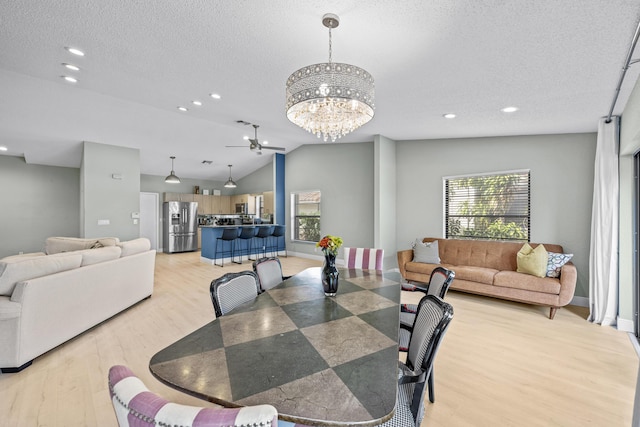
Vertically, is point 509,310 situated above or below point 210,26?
below

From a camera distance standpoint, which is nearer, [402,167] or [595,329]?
[595,329]

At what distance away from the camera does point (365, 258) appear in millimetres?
3330

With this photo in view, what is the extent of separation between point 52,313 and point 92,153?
4398 mm

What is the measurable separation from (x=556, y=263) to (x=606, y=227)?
65 centimetres

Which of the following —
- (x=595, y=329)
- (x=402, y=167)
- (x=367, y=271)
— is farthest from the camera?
(x=402, y=167)

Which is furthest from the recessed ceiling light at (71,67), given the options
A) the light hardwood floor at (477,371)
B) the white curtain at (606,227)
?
the white curtain at (606,227)

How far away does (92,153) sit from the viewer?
567 centimetres

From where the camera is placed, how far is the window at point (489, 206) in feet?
14.2

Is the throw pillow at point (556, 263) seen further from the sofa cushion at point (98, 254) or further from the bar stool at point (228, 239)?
the bar stool at point (228, 239)

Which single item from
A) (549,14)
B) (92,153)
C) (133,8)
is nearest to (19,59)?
(133,8)

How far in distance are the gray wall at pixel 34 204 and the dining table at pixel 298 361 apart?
8298 millimetres

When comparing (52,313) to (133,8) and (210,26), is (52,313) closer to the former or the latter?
(133,8)

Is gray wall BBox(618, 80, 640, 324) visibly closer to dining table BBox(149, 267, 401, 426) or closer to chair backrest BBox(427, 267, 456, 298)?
chair backrest BBox(427, 267, 456, 298)

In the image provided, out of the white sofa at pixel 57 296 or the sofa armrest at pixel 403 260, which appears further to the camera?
the sofa armrest at pixel 403 260
